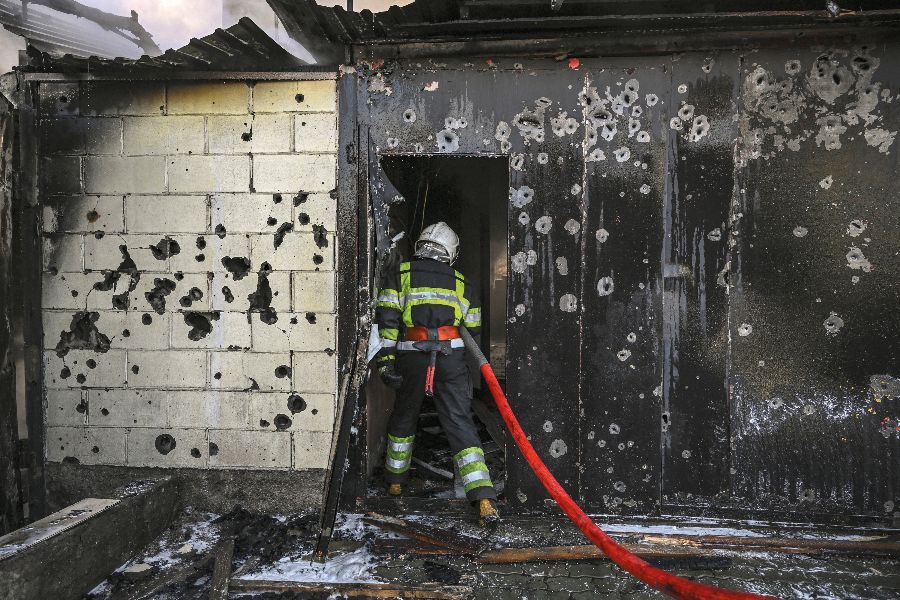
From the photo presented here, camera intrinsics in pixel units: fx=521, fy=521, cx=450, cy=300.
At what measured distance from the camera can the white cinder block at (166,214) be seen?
13.2 ft

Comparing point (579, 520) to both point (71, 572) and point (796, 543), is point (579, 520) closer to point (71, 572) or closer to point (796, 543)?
point (796, 543)

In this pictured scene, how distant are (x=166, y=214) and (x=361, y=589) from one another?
3.06 m

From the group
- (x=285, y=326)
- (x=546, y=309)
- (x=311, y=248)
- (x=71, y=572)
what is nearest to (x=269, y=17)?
(x=311, y=248)

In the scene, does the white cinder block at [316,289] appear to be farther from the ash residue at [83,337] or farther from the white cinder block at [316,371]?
the ash residue at [83,337]


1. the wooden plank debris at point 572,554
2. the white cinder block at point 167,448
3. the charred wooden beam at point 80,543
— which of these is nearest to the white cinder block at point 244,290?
the white cinder block at point 167,448

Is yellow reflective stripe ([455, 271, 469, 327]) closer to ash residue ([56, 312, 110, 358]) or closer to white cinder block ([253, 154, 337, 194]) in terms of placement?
white cinder block ([253, 154, 337, 194])

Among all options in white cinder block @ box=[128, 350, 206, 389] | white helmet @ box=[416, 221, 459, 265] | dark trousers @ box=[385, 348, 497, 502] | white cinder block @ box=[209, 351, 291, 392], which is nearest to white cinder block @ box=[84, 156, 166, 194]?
white cinder block @ box=[128, 350, 206, 389]

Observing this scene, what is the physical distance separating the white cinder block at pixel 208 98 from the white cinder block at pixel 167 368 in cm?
187

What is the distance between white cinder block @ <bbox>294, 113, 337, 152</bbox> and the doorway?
38.4 inches

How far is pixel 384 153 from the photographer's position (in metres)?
3.93

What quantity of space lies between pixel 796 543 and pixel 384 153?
154 inches

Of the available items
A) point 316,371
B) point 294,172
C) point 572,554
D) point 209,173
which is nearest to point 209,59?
point 209,173

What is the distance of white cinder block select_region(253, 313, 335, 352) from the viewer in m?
3.99

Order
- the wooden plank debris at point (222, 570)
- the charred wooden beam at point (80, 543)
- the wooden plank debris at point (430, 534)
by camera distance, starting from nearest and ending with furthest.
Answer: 1. the charred wooden beam at point (80, 543)
2. the wooden plank debris at point (222, 570)
3. the wooden plank debris at point (430, 534)
